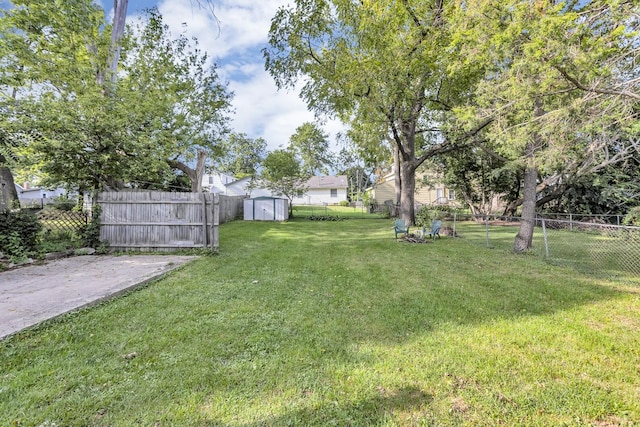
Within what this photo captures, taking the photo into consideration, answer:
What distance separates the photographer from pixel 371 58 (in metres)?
9.26

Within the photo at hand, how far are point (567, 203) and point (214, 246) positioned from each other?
19474 mm

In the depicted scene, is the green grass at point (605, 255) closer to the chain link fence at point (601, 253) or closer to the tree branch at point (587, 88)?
the chain link fence at point (601, 253)

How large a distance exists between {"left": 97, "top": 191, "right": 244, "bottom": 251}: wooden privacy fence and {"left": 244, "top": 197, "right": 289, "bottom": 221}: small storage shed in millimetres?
11791

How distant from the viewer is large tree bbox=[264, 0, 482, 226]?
8656mm

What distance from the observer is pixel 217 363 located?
2.66 meters

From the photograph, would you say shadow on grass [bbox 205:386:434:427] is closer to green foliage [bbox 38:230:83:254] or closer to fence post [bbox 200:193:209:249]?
fence post [bbox 200:193:209:249]

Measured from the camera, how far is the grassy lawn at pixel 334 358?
6.77 ft

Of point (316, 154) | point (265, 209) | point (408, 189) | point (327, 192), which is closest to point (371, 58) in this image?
point (408, 189)

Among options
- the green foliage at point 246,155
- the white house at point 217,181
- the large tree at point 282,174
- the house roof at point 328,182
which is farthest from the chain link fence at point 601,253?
the green foliage at point 246,155

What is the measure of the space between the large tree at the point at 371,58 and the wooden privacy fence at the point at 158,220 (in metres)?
6.58

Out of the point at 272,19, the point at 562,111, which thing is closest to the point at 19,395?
the point at 562,111

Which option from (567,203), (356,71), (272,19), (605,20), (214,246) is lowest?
(214,246)

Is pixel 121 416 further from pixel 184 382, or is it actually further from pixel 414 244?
pixel 414 244

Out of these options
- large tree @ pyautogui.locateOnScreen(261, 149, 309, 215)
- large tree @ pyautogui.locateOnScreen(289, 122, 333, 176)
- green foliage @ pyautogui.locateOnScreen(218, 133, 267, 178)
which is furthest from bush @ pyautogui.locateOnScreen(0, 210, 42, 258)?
green foliage @ pyautogui.locateOnScreen(218, 133, 267, 178)
